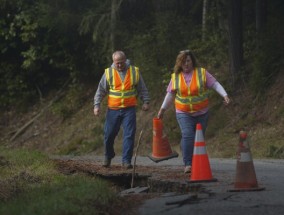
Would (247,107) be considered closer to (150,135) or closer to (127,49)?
(150,135)

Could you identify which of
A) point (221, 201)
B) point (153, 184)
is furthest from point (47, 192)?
point (153, 184)

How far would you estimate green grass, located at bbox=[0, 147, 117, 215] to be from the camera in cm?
848

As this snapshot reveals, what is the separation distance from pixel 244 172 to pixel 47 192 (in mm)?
2320

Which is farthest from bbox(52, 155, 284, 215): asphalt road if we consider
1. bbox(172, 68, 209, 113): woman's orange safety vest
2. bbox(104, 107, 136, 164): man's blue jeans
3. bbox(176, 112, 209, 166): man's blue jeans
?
bbox(104, 107, 136, 164): man's blue jeans

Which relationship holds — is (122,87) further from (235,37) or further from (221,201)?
(235,37)

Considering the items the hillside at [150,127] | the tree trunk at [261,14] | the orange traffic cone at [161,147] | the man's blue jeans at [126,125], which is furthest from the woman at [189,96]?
the tree trunk at [261,14]

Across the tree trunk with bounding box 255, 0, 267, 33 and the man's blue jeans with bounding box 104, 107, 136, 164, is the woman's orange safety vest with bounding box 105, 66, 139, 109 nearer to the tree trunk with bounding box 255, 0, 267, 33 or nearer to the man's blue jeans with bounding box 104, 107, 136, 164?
the man's blue jeans with bounding box 104, 107, 136, 164

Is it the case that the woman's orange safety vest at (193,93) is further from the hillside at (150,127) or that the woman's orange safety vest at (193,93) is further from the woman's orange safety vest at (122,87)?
the hillside at (150,127)

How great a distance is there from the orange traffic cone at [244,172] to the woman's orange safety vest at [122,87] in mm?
3624

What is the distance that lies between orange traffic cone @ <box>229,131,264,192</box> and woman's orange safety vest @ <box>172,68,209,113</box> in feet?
6.24

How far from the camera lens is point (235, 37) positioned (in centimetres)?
2331

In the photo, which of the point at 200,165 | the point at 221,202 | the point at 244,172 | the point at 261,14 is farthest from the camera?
the point at 261,14

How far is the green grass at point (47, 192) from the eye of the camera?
27.8ft

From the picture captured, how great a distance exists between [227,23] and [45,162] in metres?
12.0
